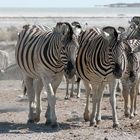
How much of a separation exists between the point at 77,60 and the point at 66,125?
4.71 feet

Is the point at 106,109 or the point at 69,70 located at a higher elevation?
the point at 69,70

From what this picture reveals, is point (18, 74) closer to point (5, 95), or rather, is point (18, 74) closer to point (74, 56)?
point (5, 95)

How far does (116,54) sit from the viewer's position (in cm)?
Result: 1264

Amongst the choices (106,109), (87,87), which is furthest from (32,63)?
(106,109)

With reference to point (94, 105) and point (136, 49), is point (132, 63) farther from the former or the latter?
point (94, 105)

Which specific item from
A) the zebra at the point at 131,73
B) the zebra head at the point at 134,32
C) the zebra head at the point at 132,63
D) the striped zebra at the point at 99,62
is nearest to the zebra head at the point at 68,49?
the striped zebra at the point at 99,62

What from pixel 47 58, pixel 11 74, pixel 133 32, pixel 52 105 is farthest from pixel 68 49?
pixel 11 74

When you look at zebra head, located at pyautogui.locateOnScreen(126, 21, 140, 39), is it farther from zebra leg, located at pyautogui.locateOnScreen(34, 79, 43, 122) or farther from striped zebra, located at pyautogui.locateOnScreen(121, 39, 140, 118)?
zebra leg, located at pyautogui.locateOnScreen(34, 79, 43, 122)

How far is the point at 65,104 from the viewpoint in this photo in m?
17.1

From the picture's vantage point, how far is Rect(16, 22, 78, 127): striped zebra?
1291 cm

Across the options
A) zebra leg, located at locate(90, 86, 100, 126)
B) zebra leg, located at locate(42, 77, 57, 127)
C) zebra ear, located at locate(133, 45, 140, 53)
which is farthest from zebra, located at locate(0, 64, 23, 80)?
zebra leg, located at locate(42, 77, 57, 127)

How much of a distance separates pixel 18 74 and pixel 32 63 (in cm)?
990

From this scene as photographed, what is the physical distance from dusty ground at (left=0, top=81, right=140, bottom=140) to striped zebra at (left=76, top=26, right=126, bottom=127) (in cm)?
44

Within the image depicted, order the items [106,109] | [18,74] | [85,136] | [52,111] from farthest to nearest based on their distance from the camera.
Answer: [18,74] < [106,109] < [52,111] < [85,136]
